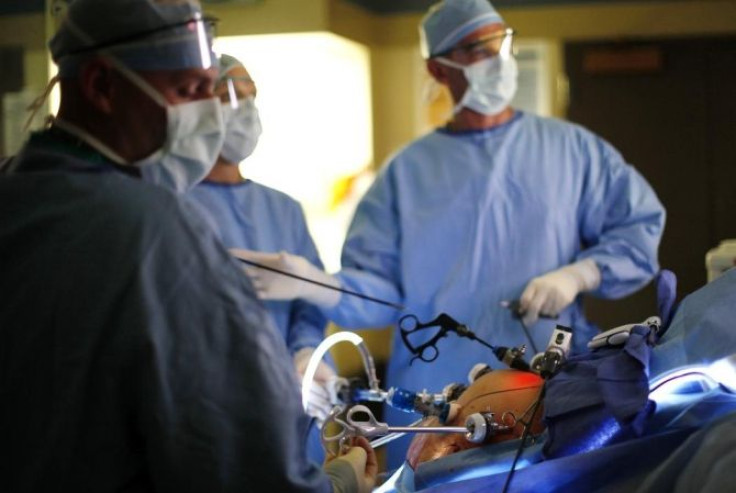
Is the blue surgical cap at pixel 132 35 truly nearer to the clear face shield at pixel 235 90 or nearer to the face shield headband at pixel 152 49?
the face shield headband at pixel 152 49

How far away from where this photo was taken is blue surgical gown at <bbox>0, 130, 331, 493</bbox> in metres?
1.02

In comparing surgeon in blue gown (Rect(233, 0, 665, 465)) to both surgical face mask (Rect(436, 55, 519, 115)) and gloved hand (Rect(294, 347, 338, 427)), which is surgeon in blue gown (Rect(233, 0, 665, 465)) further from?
gloved hand (Rect(294, 347, 338, 427))

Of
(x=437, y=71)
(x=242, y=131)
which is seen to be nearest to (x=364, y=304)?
(x=242, y=131)

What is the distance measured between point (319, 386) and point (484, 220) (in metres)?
0.55

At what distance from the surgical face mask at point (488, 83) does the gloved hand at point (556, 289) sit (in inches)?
16.7

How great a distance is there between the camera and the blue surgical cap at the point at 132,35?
1.20 meters

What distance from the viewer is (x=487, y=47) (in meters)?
2.15

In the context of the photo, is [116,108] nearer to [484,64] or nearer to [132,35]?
[132,35]

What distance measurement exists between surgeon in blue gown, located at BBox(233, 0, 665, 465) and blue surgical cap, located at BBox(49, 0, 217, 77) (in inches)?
31.9

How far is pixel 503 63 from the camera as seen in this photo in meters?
2.16

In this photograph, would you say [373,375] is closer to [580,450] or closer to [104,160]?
[580,450]

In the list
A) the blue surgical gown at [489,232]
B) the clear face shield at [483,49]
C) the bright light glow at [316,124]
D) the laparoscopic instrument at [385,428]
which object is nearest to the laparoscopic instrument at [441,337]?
the blue surgical gown at [489,232]

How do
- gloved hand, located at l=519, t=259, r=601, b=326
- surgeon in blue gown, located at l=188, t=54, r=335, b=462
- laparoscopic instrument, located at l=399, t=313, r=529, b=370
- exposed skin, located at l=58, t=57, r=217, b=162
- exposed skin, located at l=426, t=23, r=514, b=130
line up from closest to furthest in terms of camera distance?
exposed skin, located at l=58, t=57, r=217, b=162
laparoscopic instrument, located at l=399, t=313, r=529, b=370
gloved hand, located at l=519, t=259, r=601, b=326
surgeon in blue gown, located at l=188, t=54, r=335, b=462
exposed skin, located at l=426, t=23, r=514, b=130

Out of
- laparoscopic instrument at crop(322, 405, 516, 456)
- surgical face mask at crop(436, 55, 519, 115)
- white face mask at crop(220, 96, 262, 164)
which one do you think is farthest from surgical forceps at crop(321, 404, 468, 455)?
surgical face mask at crop(436, 55, 519, 115)
